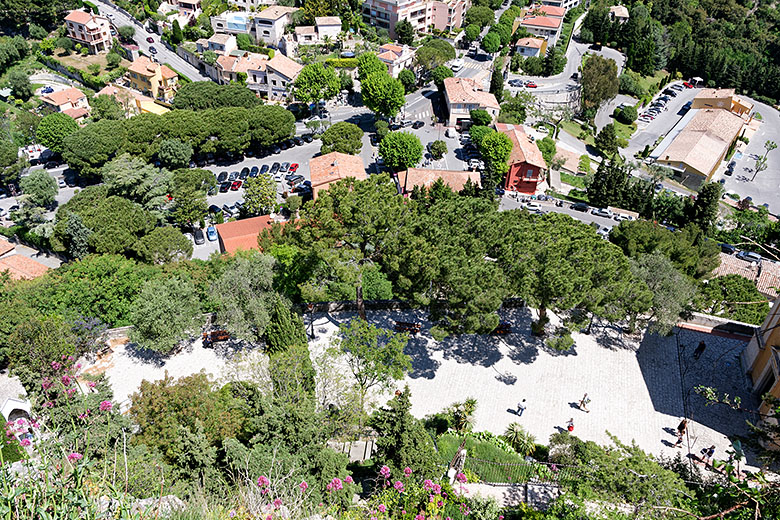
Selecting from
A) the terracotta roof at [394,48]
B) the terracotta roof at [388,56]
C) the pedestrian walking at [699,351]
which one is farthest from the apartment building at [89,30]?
the pedestrian walking at [699,351]

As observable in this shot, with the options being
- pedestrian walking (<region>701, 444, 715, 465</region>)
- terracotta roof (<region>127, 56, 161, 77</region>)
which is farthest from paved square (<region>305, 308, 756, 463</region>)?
terracotta roof (<region>127, 56, 161, 77</region>)

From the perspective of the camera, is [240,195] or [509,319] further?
[240,195]

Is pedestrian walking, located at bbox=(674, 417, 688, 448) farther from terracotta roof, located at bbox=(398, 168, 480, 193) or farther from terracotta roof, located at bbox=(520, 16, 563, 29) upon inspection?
terracotta roof, located at bbox=(520, 16, 563, 29)

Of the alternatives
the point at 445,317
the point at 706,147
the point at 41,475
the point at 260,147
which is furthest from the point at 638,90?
the point at 41,475

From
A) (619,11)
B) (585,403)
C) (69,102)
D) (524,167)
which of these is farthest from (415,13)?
(585,403)

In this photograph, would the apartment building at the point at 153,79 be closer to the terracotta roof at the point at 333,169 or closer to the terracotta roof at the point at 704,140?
the terracotta roof at the point at 333,169

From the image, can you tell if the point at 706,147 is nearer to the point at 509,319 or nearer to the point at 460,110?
the point at 460,110
